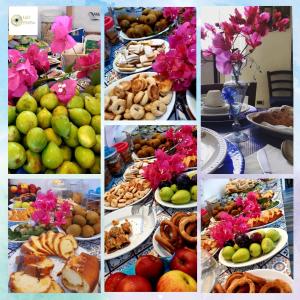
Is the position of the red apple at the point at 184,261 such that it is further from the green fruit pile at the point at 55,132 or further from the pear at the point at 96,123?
the pear at the point at 96,123

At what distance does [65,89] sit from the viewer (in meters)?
3.33

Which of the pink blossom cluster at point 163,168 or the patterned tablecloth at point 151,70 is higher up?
the patterned tablecloth at point 151,70

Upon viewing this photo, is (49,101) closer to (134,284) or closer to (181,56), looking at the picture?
(181,56)

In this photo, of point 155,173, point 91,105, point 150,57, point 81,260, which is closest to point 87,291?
point 81,260

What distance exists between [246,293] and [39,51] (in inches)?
51.2

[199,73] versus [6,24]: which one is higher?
[6,24]

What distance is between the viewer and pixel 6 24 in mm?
3340

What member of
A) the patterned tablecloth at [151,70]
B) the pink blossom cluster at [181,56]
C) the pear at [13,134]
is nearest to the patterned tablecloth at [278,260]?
the patterned tablecloth at [151,70]

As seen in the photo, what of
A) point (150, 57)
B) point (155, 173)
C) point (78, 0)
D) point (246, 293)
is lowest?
point (246, 293)

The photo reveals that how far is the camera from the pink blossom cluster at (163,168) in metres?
3.33

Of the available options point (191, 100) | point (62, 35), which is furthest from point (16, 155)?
point (191, 100)

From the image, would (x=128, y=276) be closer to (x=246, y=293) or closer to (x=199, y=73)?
(x=246, y=293)

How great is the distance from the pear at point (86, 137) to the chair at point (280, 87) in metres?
0.74

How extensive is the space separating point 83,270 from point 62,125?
1.96 feet
